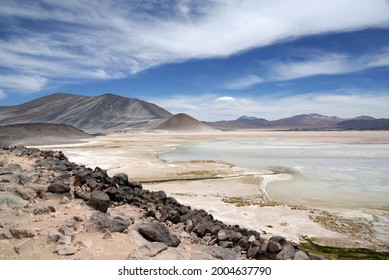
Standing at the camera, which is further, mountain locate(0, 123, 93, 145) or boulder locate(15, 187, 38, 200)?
mountain locate(0, 123, 93, 145)

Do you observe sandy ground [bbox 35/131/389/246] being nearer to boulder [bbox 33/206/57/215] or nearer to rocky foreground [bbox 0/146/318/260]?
rocky foreground [bbox 0/146/318/260]

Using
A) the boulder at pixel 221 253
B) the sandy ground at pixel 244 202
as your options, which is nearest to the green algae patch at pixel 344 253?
the sandy ground at pixel 244 202

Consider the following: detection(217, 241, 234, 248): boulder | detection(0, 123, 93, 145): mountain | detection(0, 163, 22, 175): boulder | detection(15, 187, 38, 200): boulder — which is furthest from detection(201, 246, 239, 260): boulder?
detection(0, 123, 93, 145): mountain

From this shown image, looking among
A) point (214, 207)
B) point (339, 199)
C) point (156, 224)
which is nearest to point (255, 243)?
point (156, 224)

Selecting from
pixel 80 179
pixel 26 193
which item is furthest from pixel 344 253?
pixel 26 193

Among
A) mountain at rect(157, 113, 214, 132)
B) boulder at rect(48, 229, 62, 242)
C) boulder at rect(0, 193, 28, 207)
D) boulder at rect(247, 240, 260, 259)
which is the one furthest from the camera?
mountain at rect(157, 113, 214, 132)

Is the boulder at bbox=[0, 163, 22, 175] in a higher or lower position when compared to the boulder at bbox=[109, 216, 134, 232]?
higher

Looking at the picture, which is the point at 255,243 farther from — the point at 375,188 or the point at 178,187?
the point at 375,188

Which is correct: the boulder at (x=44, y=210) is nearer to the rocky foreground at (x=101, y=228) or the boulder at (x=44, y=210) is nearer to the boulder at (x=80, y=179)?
the rocky foreground at (x=101, y=228)
